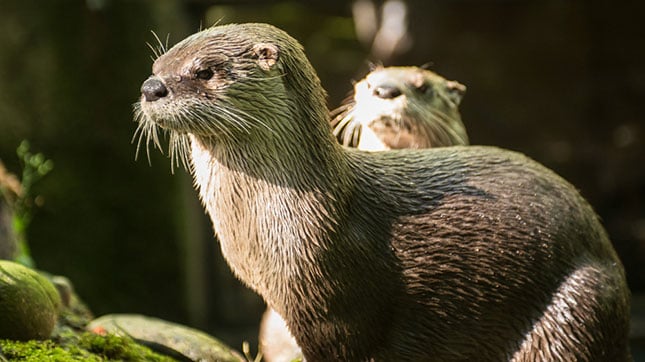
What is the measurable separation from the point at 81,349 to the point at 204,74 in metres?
1.25

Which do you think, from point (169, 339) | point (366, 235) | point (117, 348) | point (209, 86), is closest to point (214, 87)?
point (209, 86)

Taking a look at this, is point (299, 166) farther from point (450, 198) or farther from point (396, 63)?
point (396, 63)

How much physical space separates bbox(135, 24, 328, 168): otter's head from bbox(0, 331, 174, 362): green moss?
89cm

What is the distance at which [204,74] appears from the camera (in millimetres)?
2631

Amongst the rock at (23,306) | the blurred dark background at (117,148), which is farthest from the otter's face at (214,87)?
the blurred dark background at (117,148)

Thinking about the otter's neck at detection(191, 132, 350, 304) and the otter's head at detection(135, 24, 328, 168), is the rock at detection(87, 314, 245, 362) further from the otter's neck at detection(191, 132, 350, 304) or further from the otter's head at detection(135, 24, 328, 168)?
the otter's head at detection(135, 24, 328, 168)

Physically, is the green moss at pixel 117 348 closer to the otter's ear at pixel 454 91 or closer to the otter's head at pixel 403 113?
the otter's head at pixel 403 113

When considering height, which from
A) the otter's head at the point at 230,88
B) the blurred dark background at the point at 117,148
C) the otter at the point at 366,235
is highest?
the otter's head at the point at 230,88

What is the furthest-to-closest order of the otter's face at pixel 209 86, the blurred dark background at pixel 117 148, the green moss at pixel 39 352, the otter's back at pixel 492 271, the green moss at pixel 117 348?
the blurred dark background at pixel 117 148
the green moss at pixel 117 348
the green moss at pixel 39 352
the otter's back at pixel 492 271
the otter's face at pixel 209 86

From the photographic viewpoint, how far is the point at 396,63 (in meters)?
6.60

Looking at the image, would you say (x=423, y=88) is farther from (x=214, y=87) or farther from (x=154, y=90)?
(x=154, y=90)

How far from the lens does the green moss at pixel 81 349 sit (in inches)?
121

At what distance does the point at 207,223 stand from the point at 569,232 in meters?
4.28

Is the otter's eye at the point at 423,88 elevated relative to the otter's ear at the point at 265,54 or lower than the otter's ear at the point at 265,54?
lower
